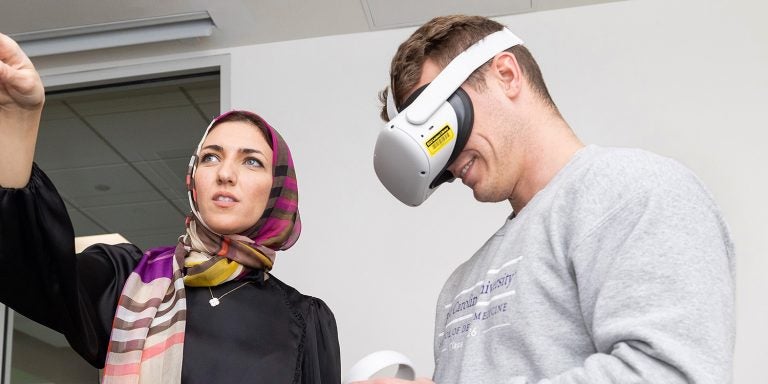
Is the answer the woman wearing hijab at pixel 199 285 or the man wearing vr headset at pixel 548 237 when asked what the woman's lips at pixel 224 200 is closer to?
the woman wearing hijab at pixel 199 285

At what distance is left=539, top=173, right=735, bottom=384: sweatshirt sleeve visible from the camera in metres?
1.04

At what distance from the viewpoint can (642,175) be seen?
116cm

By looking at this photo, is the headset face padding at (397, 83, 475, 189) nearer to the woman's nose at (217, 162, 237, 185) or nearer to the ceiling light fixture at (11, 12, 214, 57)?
the woman's nose at (217, 162, 237, 185)

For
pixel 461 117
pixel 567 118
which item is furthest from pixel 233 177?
pixel 567 118

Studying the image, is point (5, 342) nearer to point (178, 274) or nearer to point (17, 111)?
point (178, 274)

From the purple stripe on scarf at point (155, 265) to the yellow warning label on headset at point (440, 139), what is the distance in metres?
0.85

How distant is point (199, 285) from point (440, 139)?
86cm

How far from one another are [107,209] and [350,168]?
3.05 ft

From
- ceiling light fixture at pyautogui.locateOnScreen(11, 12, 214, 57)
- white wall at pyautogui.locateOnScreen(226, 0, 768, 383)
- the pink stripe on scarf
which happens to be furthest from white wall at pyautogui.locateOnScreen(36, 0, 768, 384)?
the pink stripe on scarf

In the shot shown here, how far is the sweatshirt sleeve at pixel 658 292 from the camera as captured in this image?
104 centimetres

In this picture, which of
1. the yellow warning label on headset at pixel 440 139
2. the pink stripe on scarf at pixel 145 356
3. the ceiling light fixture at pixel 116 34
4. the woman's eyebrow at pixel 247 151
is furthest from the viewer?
the ceiling light fixture at pixel 116 34

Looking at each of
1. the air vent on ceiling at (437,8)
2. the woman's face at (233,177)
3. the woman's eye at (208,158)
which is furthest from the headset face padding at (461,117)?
the air vent on ceiling at (437,8)

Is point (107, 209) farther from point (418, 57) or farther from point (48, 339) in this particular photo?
point (418, 57)

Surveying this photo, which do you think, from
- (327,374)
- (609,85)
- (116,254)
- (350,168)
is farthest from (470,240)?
(116,254)
